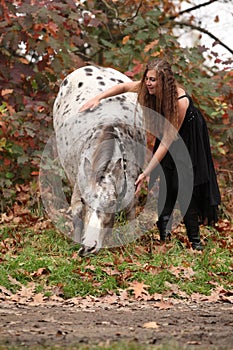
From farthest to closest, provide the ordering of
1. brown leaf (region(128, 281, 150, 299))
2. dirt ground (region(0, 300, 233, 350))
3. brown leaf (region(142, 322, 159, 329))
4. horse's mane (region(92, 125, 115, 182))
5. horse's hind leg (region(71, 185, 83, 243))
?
horse's hind leg (region(71, 185, 83, 243)), horse's mane (region(92, 125, 115, 182)), brown leaf (region(128, 281, 150, 299)), brown leaf (region(142, 322, 159, 329)), dirt ground (region(0, 300, 233, 350))

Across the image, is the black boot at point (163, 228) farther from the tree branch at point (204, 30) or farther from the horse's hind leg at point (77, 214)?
the tree branch at point (204, 30)

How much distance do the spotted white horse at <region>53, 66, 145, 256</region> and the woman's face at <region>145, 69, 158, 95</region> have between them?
0.96 feet

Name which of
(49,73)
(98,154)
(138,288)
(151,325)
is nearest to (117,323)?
(151,325)

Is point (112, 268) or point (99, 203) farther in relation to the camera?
point (99, 203)

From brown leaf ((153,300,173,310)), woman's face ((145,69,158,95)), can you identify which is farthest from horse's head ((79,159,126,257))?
brown leaf ((153,300,173,310))

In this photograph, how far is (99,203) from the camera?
6.38 meters

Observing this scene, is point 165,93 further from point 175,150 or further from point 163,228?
point 163,228

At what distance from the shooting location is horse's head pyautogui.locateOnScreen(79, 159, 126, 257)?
6.27 metres

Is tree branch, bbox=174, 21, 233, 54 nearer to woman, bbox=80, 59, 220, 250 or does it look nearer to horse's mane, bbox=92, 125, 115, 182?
woman, bbox=80, 59, 220, 250

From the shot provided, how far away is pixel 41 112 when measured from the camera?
9.24 meters

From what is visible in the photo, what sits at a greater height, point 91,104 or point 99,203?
point 91,104

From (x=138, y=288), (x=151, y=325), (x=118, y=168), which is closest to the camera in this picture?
(x=151, y=325)

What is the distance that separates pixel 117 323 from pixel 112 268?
1.62 meters

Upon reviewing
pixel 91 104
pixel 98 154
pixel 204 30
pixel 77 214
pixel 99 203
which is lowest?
pixel 77 214
